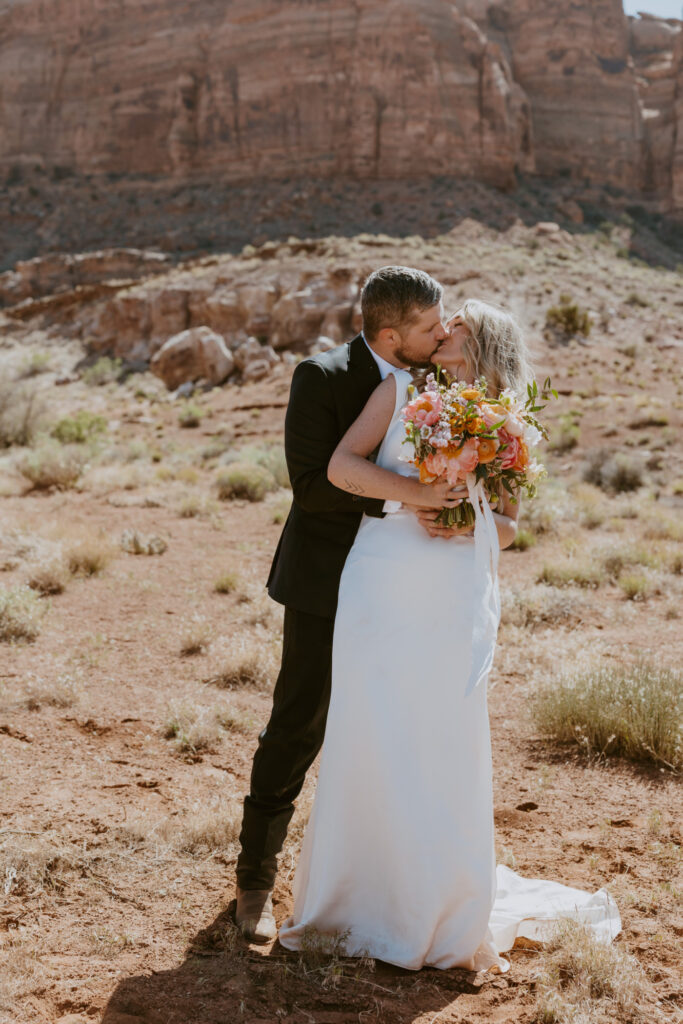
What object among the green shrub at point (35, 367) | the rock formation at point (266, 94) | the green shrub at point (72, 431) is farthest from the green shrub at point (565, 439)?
the rock formation at point (266, 94)

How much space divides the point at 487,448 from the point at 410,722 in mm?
991

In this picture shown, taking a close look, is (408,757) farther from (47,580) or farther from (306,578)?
(47,580)

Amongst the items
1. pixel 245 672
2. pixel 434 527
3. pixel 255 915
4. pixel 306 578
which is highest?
pixel 434 527

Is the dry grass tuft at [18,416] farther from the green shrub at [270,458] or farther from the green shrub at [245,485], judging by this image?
the green shrub at [245,485]

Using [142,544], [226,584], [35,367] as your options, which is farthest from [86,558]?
[35,367]

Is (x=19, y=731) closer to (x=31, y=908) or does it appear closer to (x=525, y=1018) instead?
(x=31, y=908)

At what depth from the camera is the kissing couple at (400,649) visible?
299 centimetres

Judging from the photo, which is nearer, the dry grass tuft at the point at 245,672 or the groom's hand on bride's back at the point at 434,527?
the groom's hand on bride's back at the point at 434,527

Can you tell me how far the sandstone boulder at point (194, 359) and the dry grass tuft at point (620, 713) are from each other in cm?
2563

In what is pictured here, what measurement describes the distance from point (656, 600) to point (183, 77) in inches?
2143

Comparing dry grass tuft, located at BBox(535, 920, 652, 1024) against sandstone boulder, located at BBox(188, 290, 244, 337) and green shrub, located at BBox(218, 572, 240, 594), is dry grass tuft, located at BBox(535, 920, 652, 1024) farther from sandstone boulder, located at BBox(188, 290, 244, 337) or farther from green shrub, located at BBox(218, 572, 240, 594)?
sandstone boulder, located at BBox(188, 290, 244, 337)

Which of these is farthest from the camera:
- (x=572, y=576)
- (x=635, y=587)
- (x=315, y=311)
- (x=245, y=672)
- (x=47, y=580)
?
(x=315, y=311)

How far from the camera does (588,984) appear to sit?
2865 mm

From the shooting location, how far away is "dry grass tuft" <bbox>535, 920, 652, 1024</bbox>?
276 centimetres
